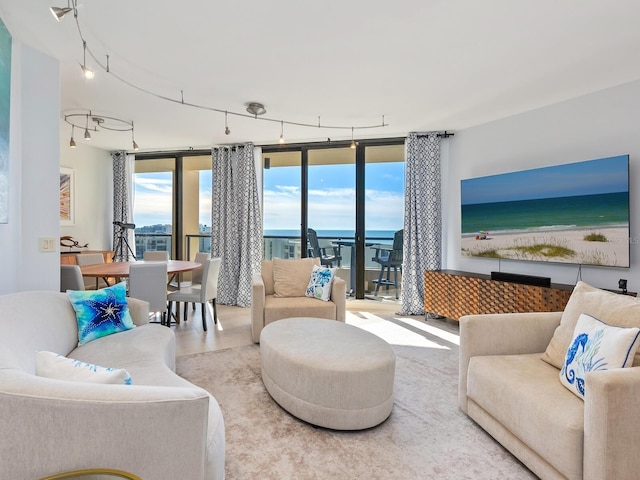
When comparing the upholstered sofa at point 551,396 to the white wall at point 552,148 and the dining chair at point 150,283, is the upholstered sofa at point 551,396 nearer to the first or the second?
the white wall at point 552,148

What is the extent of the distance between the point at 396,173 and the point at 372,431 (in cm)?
398

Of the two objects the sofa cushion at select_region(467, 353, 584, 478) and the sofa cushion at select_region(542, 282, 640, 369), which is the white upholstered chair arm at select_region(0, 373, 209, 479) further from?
the sofa cushion at select_region(542, 282, 640, 369)

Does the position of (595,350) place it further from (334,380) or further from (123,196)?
(123,196)

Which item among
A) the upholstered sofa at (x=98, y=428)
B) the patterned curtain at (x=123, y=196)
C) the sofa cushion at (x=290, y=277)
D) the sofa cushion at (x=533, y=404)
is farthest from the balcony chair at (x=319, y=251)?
the upholstered sofa at (x=98, y=428)

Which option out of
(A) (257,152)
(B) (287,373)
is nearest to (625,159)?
(B) (287,373)

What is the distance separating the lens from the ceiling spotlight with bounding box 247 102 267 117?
146 inches

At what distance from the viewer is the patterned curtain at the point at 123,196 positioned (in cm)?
619

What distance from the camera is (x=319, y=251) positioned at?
5590 mm

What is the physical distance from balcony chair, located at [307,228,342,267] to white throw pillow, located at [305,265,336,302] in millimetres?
1500

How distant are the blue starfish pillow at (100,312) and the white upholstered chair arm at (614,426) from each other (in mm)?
2689

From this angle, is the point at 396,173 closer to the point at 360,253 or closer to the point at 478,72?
the point at 360,253

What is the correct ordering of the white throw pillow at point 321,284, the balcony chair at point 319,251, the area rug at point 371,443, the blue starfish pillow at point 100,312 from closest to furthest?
the area rug at point 371,443, the blue starfish pillow at point 100,312, the white throw pillow at point 321,284, the balcony chair at point 319,251

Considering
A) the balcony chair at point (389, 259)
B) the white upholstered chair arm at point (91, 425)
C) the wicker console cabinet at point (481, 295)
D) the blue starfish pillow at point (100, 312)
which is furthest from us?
the balcony chair at point (389, 259)

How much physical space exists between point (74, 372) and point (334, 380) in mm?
1249
